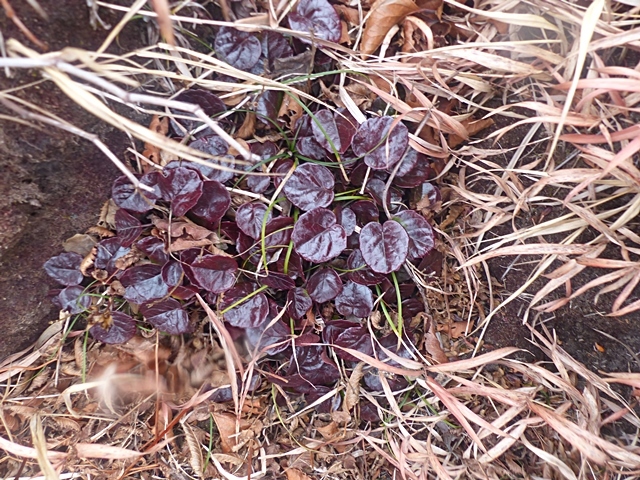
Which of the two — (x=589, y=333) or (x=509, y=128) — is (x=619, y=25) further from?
(x=589, y=333)

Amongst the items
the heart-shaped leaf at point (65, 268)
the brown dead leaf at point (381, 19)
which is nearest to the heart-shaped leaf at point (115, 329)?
the heart-shaped leaf at point (65, 268)

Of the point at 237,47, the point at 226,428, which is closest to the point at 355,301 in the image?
the point at 226,428

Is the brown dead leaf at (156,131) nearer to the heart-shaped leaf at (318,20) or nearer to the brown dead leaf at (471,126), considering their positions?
the heart-shaped leaf at (318,20)

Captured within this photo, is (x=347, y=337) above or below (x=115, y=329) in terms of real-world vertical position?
below

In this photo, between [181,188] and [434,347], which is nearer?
[181,188]

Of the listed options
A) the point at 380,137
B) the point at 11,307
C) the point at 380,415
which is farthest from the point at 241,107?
the point at 380,415

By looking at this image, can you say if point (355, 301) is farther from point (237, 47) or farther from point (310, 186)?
point (237, 47)
